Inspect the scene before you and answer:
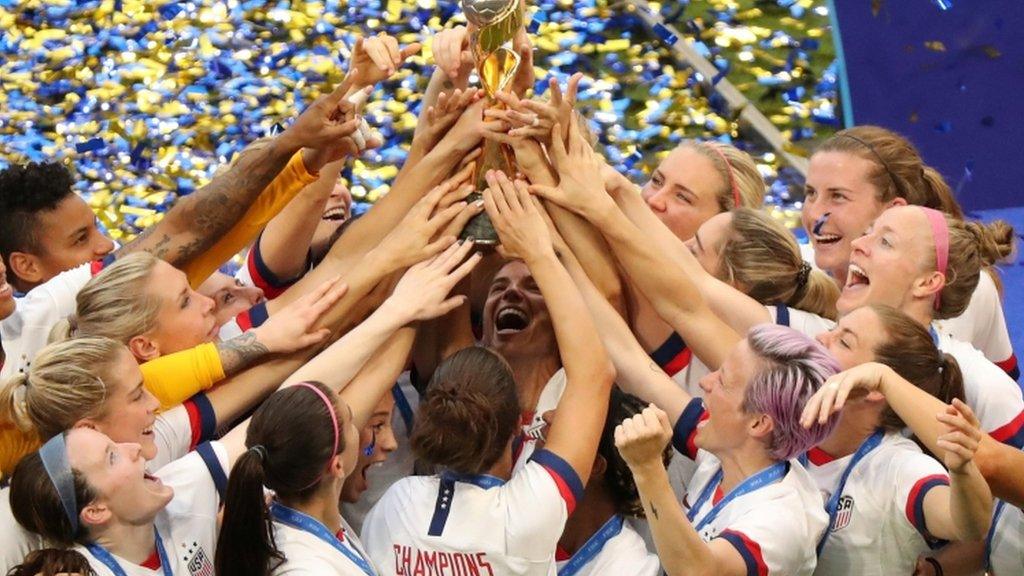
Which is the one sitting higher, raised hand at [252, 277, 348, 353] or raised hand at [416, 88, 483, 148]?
raised hand at [416, 88, 483, 148]

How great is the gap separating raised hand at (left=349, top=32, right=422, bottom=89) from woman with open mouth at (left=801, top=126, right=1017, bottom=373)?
66.1 inches

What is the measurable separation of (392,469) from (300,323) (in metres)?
0.51

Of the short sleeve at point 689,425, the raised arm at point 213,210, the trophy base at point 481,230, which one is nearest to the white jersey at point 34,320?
the raised arm at point 213,210

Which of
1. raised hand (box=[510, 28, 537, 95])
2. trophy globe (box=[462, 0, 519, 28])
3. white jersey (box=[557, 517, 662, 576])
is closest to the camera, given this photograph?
white jersey (box=[557, 517, 662, 576])

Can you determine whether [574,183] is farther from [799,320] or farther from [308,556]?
[308,556]

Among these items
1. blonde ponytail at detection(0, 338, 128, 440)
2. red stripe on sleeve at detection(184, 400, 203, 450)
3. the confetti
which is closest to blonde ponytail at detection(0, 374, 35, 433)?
blonde ponytail at detection(0, 338, 128, 440)

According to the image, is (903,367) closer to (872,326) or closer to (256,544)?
(872,326)

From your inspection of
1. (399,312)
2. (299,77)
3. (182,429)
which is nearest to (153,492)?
(182,429)

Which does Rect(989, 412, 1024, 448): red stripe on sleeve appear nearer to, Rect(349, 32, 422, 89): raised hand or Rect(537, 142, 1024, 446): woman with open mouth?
Rect(537, 142, 1024, 446): woman with open mouth

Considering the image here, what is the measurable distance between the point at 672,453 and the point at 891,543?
0.63 metres

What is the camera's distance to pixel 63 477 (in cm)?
388

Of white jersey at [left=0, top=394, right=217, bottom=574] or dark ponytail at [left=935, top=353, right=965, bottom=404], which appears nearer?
white jersey at [left=0, top=394, right=217, bottom=574]

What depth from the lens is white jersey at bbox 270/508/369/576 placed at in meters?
3.93

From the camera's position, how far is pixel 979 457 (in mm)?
4344
